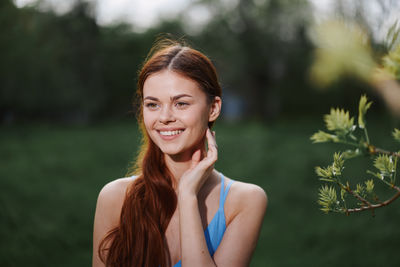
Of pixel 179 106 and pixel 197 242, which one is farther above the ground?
pixel 179 106

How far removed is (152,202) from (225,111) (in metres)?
24.8

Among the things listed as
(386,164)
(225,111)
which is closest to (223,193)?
(386,164)

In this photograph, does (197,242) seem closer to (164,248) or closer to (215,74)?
(164,248)

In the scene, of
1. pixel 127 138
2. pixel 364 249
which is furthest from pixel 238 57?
pixel 364 249

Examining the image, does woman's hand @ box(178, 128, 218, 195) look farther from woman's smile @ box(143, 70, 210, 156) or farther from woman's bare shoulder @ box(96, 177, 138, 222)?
woman's bare shoulder @ box(96, 177, 138, 222)

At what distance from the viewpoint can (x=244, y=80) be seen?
22.6 metres

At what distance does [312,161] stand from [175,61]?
7949 millimetres

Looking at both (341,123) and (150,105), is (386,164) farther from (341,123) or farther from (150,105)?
(150,105)

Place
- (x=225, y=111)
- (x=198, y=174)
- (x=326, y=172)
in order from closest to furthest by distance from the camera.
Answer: (x=326, y=172) → (x=198, y=174) → (x=225, y=111)

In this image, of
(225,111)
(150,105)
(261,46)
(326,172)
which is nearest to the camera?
(326,172)

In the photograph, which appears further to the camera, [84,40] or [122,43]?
[122,43]

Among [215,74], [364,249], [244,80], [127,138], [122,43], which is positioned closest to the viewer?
[215,74]

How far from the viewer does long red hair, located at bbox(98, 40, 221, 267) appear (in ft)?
6.10

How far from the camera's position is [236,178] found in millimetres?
8039
